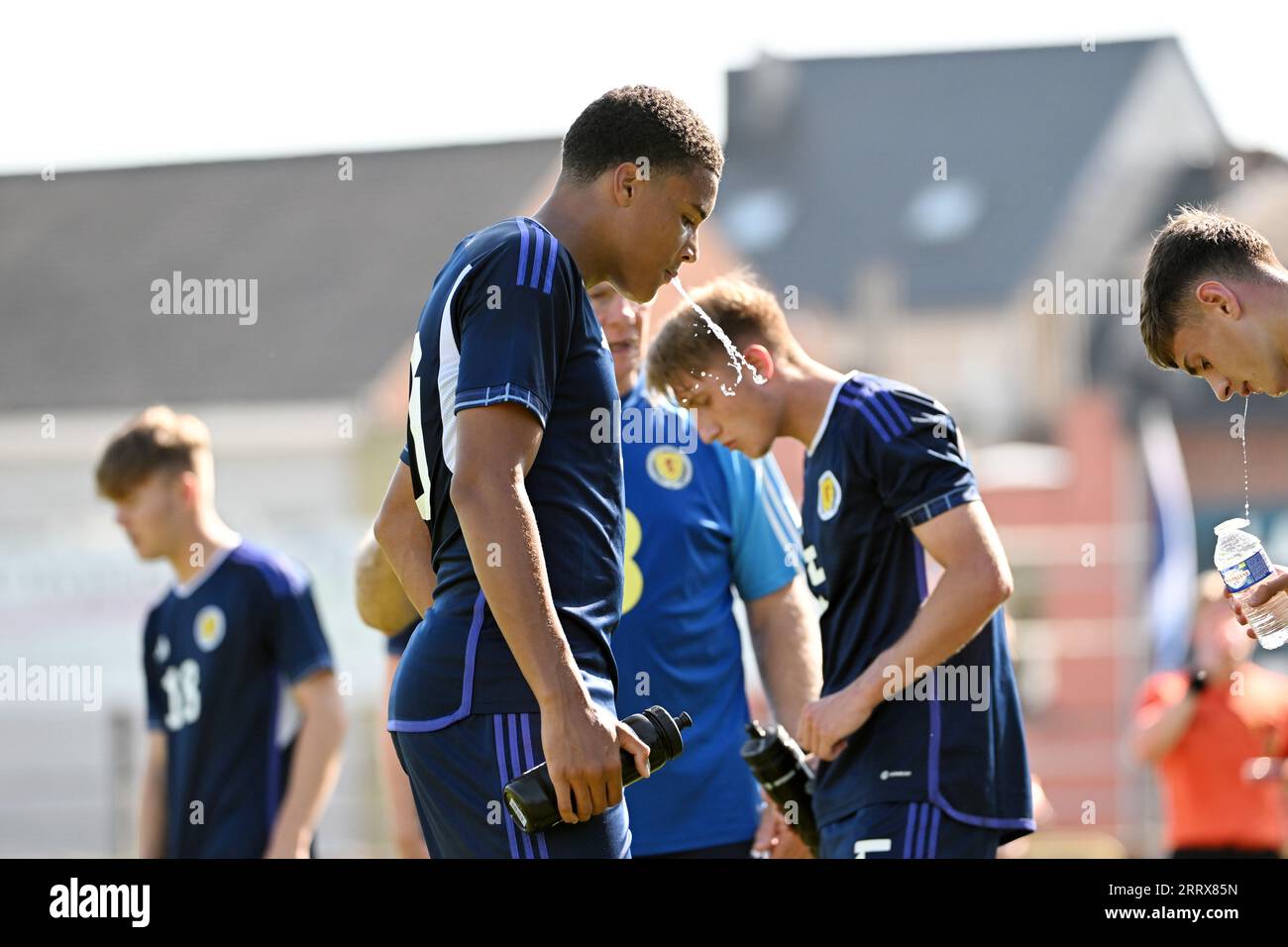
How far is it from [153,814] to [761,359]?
2.93 meters

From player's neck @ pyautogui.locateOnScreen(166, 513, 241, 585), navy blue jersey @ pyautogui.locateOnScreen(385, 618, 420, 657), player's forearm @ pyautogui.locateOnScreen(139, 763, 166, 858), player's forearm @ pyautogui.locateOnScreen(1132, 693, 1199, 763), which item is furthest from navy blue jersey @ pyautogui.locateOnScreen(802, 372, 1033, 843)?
player's forearm @ pyautogui.locateOnScreen(1132, 693, 1199, 763)

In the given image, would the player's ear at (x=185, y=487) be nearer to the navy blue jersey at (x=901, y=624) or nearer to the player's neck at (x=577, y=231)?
the navy blue jersey at (x=901, y=624)

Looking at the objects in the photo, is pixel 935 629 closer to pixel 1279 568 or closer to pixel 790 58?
pixel 1279 568

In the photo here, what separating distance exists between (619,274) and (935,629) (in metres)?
1.14

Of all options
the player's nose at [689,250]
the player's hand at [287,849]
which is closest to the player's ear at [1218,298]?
the player's nose at [689,250]

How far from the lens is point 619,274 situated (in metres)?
3.45

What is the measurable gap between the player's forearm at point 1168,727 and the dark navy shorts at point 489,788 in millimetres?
5197

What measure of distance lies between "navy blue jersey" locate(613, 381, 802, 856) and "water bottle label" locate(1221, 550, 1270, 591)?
136 cm

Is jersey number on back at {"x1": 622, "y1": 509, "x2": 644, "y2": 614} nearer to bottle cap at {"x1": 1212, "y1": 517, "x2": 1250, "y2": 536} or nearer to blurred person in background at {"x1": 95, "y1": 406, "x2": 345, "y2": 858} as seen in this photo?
bottle cap at {"x1": 1212, "y1": 517, "x2": 1250, "y2": 536}

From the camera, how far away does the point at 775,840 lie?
15.7 ft

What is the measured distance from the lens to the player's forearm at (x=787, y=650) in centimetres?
486

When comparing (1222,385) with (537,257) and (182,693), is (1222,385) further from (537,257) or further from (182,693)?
(182,693)
